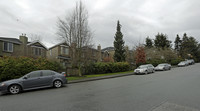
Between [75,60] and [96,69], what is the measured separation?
493 cm

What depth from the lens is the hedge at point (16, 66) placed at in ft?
39.1

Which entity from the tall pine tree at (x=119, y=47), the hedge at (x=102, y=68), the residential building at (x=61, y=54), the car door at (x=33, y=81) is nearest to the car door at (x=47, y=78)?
the car door at (x=33, y=81)

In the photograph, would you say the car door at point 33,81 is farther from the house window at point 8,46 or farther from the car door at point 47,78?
the house window at point 8,46

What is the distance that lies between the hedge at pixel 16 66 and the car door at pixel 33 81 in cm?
554

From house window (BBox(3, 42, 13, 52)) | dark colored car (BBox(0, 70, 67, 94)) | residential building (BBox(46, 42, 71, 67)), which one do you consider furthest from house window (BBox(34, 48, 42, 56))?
dark colored car (BBox(0, 70, 67, 94))

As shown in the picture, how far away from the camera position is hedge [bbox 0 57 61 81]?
11.9m

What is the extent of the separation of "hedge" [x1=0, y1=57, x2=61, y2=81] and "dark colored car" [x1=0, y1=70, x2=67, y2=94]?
515 centimetres

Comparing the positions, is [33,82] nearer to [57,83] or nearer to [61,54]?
[57,83]

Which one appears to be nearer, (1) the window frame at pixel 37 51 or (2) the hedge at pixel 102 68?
(2) the hedge at pixel 102 68

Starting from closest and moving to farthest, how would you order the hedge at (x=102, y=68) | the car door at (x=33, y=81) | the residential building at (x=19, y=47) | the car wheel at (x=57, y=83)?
the car door at (x=33, y=81) → the car wheel at (x=57, y=83) → the hedge at (x=102, y=68) → the residential building at (x=19, y=47)

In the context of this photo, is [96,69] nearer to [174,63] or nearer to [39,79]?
[39,79]

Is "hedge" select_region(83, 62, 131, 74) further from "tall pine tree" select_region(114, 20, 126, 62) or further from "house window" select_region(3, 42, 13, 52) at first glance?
"house window" select_region(3, 42, 13, 52)

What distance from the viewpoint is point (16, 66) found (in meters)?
12.6

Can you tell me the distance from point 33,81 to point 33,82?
0.25 ft
